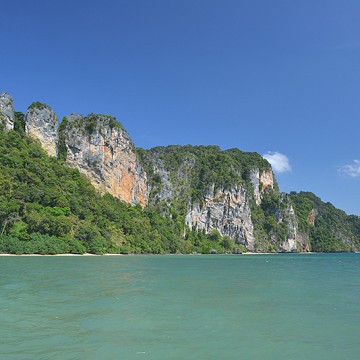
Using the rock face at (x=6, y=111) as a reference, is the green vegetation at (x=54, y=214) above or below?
below

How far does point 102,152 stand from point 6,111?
26787 millimetres

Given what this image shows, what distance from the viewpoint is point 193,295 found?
1606cm

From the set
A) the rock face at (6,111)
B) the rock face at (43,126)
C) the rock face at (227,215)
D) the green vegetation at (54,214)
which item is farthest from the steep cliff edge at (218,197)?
the rock face at (6,111)

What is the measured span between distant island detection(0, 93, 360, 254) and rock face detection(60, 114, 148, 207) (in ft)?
0.90

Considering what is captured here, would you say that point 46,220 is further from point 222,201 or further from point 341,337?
point 222,201

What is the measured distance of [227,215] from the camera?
14212 cm

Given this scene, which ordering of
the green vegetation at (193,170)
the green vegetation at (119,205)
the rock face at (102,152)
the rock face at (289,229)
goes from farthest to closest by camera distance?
the rock face at (289,229)
the green vegetation at (193,170)
the rock face at (102,152)
the green vegetation at (119,205)

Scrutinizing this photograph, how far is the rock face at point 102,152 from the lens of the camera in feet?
309

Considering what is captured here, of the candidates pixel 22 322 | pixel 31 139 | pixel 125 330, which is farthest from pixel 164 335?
pixel 31 139

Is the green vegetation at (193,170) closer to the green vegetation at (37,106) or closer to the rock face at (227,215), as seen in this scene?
the rock face at (227,215)

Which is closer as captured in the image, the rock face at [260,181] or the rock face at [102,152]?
the rock face at [102,152]

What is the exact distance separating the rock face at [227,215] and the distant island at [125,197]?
15.7 inches

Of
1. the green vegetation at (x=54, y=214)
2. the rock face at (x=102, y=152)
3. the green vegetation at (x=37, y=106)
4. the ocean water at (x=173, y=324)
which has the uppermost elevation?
the green vegetation at (x=37, y=106)

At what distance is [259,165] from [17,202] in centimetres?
13575
